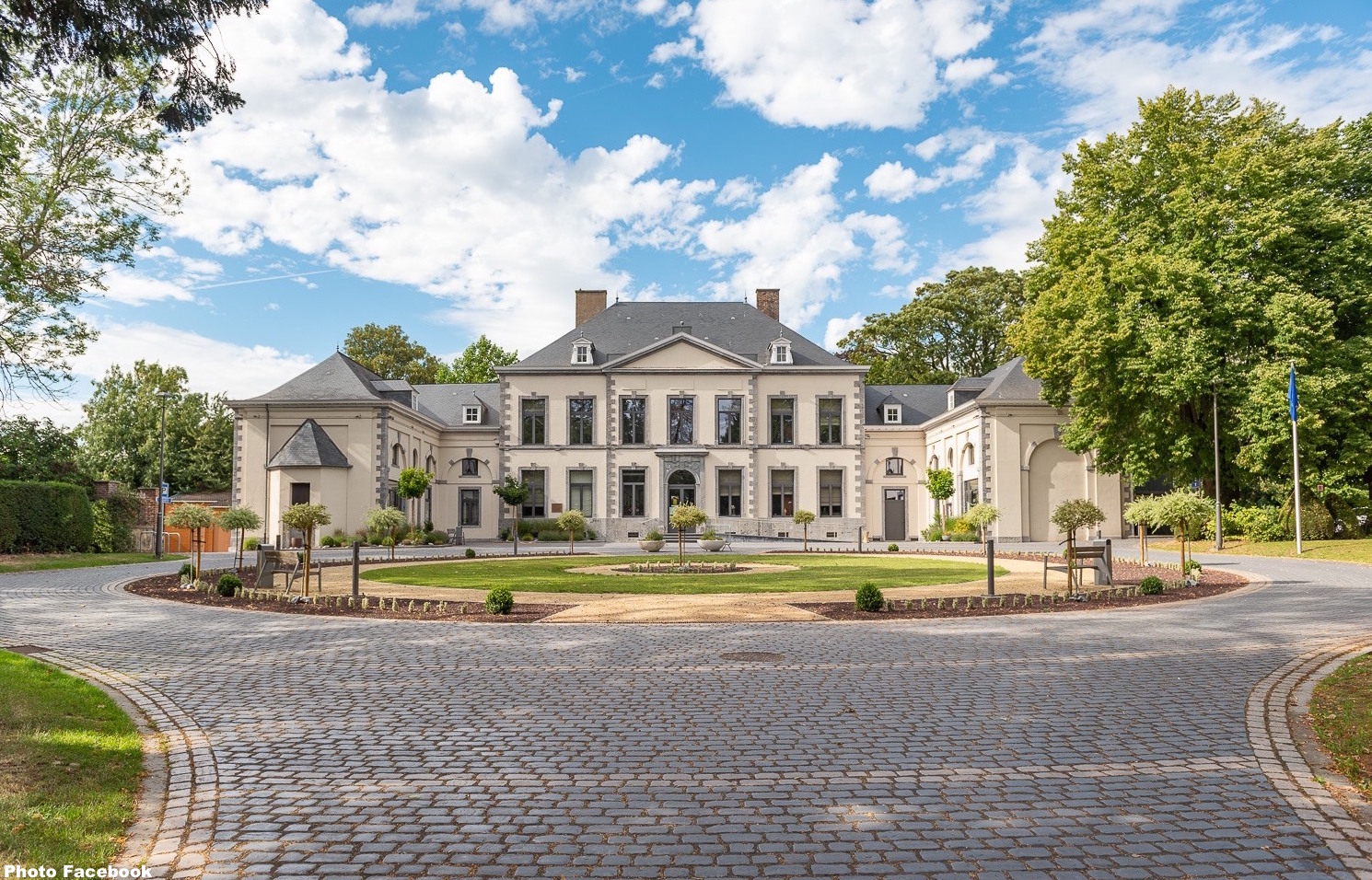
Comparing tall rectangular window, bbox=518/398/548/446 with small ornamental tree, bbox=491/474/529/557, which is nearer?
small ornamental tree, bbox=491/474/529/557

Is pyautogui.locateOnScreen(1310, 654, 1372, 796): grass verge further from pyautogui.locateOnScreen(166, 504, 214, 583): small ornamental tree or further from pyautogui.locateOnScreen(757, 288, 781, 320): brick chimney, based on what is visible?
pyautogui.locateOnScreen(757, 288, 781, 320): brick chimney

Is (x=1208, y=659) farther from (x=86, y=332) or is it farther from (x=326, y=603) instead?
(x=86, y=332)

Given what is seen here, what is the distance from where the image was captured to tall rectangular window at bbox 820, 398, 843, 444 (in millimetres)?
46312

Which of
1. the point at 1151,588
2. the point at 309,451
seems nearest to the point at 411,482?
the point at 309,451

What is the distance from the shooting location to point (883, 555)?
31.1m

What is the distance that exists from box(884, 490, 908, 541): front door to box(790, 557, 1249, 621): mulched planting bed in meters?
30.8

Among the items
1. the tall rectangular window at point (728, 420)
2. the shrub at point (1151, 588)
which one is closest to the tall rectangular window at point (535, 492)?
the tall rectangular window at point (728, 420)

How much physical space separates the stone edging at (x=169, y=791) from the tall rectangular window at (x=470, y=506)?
4105 cm

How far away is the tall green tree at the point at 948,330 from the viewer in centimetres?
6028

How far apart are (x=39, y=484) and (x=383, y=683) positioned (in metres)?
28.1

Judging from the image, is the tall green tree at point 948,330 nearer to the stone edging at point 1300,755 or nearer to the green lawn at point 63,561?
the green lawn at point 63,561

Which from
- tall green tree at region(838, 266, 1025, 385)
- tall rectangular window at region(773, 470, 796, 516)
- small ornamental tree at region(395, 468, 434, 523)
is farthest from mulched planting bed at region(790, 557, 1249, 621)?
tall green tree at region(838, 266, 1025, 385)

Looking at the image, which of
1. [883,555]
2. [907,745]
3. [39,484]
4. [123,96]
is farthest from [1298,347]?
[39,484]

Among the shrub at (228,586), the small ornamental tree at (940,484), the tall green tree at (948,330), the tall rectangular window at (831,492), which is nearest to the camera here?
the shrub at (228,586)
